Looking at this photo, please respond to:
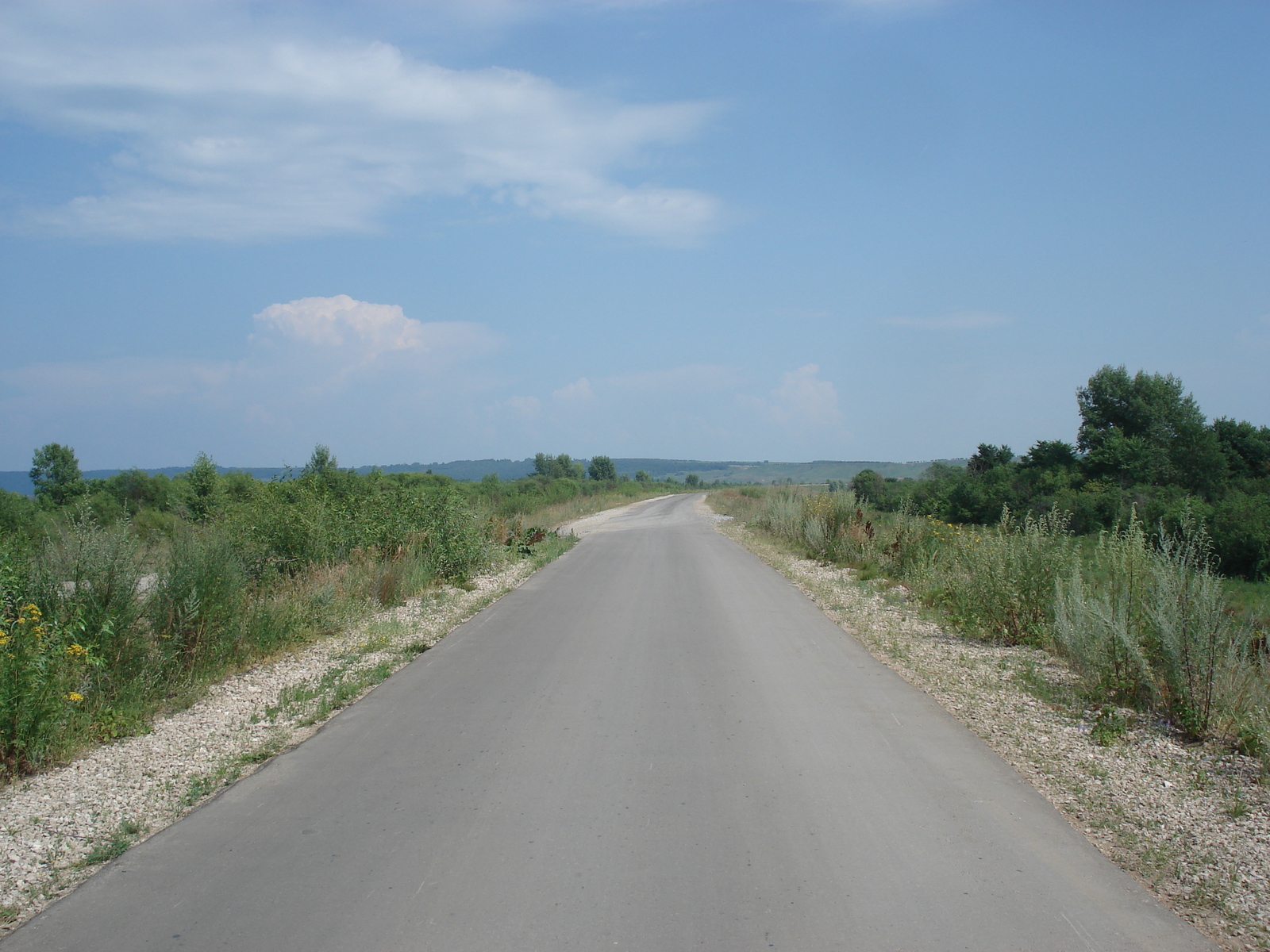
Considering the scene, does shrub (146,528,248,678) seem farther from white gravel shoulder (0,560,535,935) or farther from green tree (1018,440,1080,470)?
green tree (1018,440,1080,470)

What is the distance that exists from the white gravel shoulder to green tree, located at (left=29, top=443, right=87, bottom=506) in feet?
146

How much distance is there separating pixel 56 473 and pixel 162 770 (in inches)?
2047

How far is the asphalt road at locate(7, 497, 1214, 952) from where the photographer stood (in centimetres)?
329

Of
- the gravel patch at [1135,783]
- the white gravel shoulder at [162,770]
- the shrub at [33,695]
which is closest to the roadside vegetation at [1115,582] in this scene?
the gravel patch at [1135,783]

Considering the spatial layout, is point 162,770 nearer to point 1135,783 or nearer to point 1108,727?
point 1135,783

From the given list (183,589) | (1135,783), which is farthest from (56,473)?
(1135,783)

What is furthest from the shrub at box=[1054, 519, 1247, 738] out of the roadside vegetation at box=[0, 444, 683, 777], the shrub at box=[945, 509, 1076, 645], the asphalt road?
the roadside vegetation at box=[0, 444, 683, 777]

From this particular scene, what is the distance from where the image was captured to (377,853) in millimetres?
3977

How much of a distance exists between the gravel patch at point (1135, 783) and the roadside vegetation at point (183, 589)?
6583mm

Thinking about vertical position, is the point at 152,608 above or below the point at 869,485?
below

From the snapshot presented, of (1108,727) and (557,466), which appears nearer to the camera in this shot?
(1108,727)

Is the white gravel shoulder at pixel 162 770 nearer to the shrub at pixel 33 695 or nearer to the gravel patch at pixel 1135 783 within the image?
the shrub at pixel 33 695

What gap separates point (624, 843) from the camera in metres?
4.10

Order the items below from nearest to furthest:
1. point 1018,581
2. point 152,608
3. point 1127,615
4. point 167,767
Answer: point 167,767
point 152,608
point 1127,615
point 1018,581
